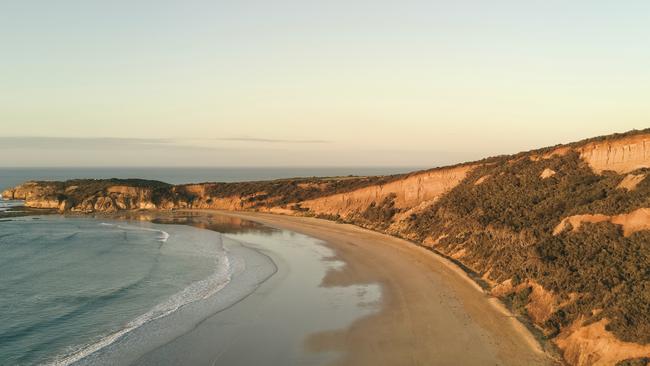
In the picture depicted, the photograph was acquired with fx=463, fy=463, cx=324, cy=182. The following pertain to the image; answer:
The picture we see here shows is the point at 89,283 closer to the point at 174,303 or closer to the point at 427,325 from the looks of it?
the point at 174,303

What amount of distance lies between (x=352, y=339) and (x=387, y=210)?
31.8m

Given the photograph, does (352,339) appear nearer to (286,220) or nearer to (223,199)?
(286,220)

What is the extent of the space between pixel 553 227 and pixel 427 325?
401 inches

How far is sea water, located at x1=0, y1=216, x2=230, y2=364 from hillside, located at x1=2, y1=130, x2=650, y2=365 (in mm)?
16262

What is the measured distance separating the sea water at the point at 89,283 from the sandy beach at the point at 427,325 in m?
8.41

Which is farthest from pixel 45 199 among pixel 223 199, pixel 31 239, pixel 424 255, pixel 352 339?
pixel 352 339

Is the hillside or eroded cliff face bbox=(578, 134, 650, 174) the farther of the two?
eroded cliff face bbox=(578, 134, 650, 174)

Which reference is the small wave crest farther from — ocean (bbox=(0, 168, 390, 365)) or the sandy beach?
the sandy beach

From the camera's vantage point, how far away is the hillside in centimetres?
1580

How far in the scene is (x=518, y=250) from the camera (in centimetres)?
2455

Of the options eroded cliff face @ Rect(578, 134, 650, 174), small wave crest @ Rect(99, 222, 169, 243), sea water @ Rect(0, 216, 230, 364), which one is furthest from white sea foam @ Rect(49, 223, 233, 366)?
eroded cliff face @ Rect(578, 134, 650, 174)

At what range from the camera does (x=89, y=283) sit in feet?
88.7

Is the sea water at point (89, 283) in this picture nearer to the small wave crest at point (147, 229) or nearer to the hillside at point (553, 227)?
the small wave crest at point (147, 229)

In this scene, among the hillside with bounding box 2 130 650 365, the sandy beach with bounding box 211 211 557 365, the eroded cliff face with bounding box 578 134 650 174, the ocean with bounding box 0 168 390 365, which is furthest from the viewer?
the eroded cliff face with bounding box 578 134 650 174
